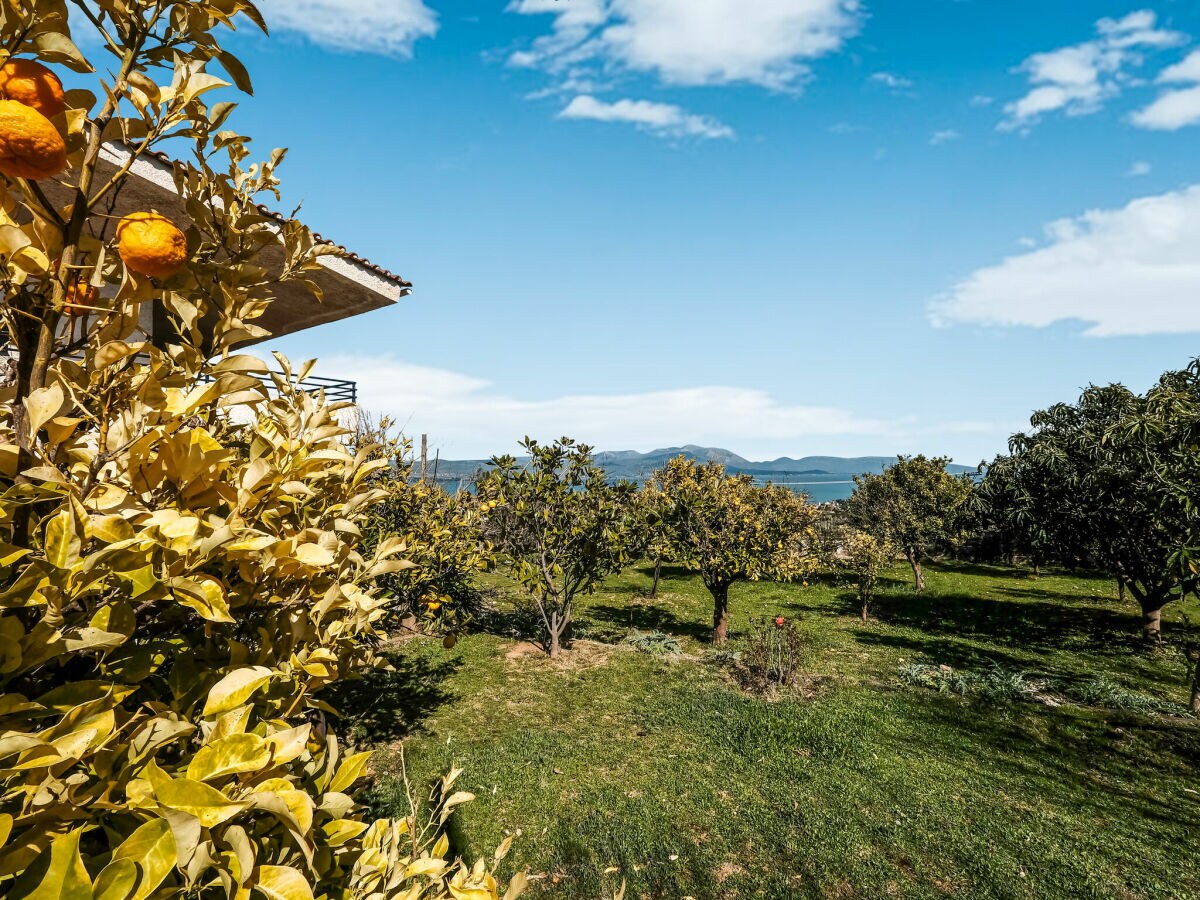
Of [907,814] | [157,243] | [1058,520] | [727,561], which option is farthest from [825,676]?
[157,243]

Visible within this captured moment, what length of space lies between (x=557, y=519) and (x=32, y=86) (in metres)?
11.1

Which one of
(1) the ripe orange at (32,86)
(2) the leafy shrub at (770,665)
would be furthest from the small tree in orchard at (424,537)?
(1) the ripe orange at (32,86)

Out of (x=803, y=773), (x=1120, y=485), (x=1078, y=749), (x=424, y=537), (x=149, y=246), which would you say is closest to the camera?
(x=149, y=246)

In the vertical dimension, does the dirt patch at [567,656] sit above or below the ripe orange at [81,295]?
below

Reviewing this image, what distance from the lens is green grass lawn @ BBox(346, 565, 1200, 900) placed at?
5.39 m

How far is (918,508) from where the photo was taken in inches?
950

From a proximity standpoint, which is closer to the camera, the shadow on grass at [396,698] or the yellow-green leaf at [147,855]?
the yellow-green leaf at [147,855]

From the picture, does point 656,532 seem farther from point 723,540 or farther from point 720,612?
point 720,612

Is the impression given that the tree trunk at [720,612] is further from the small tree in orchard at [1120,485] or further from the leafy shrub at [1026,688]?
the small tree in orchard at [1120,485]

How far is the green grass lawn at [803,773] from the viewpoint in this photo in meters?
5.39

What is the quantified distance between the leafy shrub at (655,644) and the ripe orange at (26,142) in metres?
12.6

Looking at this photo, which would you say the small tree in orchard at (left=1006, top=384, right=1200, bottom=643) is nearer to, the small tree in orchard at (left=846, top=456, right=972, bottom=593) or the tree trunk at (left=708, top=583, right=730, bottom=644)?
the small tree in orchard at (left=846, top=456, right=972, bottom=593)

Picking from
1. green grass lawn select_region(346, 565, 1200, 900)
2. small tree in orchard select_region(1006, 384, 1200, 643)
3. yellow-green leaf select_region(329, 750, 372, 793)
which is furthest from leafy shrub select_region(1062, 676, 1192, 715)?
yellow-green leaf select_region(329, 750, 372, 793)

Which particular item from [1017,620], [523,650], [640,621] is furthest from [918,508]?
[523,650]
